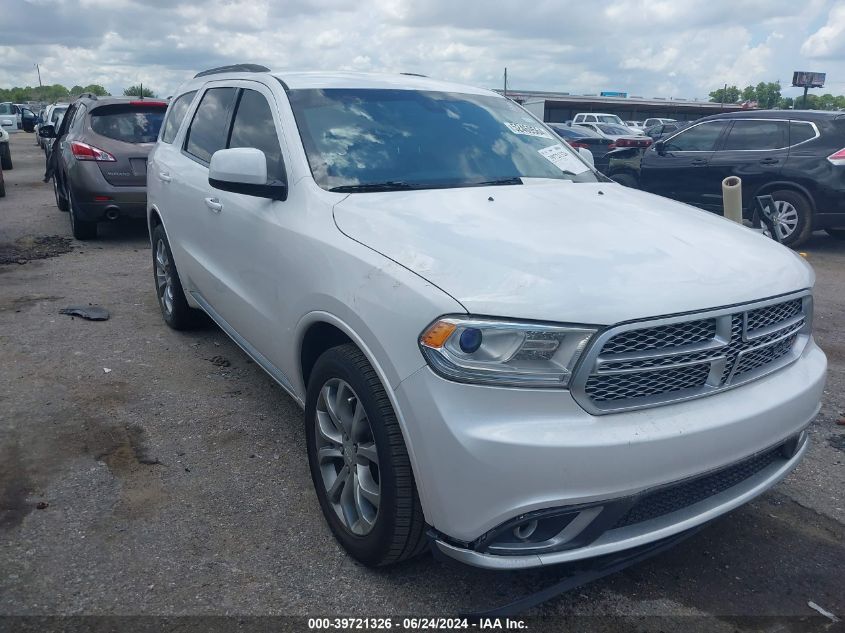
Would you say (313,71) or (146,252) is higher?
(313,71)

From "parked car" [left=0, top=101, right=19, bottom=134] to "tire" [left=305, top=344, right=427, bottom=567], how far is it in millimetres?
40656

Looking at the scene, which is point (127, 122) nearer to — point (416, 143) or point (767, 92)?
point (416, 143)

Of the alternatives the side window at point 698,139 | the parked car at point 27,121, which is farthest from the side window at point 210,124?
the parked car at point 27,121

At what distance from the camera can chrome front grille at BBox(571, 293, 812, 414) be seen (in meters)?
Result: 2.30

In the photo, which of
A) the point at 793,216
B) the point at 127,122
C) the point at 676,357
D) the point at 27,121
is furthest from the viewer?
the point at 27,121

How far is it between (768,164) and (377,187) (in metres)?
8.04

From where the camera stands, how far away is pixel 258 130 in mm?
3908

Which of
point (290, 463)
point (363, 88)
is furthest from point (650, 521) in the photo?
point (363, 88)

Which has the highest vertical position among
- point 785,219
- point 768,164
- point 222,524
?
point 768,164

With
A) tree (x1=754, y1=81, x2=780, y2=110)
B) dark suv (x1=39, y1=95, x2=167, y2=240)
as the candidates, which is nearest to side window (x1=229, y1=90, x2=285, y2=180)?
dark suv (x1=39, y1=95, x2=167, y2=240)

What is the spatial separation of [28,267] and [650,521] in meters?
7.59

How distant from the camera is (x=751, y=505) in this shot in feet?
11.1

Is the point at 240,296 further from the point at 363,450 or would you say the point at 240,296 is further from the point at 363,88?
the point at 363,450

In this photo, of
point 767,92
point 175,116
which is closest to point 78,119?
point 175,116
